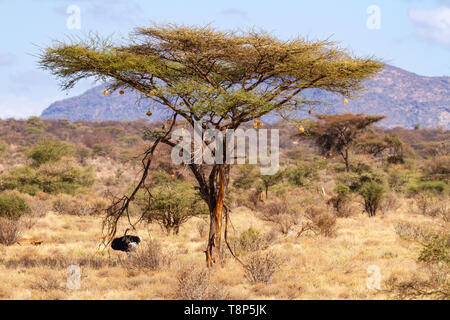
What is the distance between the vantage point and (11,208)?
57.0 feet

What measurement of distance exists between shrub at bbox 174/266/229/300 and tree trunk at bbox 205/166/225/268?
4.98ft

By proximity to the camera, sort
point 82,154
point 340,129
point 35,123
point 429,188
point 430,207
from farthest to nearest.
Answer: point 35,123 → point 82,154 → point 340,129 → point 429,188 → point 430,207

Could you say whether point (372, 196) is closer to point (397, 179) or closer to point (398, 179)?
point (398, 179)

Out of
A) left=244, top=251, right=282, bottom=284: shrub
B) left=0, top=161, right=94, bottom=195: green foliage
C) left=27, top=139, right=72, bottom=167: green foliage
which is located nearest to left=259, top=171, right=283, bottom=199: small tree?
left=0, top=161, right=94, bottom=195: green foliage

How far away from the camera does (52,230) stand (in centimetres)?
1766

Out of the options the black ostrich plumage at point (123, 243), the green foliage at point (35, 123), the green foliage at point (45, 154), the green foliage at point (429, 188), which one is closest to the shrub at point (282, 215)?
the black ostrich plumage at point (123, 243)

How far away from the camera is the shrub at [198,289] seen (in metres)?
8.37

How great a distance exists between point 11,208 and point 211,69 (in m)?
10.5

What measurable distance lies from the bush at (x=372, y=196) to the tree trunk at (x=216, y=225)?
44.6 ft

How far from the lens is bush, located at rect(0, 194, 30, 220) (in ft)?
56.3

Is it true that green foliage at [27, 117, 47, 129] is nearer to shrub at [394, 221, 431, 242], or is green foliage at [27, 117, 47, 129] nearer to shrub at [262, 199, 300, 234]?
shrub at [262, 199, 300, 234]

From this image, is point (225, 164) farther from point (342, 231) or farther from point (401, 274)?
point (342, 231)

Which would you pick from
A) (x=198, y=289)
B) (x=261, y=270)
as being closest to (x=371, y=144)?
(x=261, y=270)
